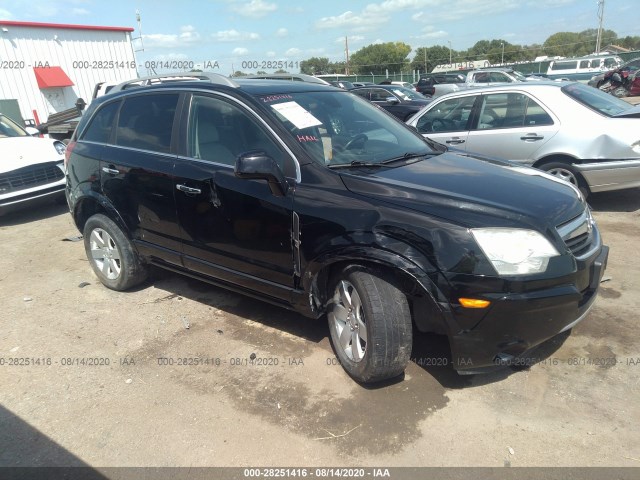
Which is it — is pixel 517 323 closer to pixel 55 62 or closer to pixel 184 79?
pixel 184 79

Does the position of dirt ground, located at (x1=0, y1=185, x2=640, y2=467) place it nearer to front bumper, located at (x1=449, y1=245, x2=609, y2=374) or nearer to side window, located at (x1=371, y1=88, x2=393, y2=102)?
front bumper, located at (x1=449, y1=245, x2=609, y2=374)

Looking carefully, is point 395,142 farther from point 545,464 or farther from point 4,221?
point 4,221

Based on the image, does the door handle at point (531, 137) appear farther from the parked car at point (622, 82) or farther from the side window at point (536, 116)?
the parked car at point (622, 82)

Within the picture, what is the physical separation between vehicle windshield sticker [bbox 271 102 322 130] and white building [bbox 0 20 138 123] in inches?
673

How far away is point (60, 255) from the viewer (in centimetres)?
579

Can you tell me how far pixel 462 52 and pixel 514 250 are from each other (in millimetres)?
104673

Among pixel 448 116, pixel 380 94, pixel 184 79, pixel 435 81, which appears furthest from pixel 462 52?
pixel 184 79

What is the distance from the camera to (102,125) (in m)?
4.52

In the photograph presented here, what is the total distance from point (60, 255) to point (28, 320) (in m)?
1.73

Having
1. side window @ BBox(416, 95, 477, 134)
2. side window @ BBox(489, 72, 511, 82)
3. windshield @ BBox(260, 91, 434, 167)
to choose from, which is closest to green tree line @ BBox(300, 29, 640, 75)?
side window @ BBox(489, 72, 511, 82)

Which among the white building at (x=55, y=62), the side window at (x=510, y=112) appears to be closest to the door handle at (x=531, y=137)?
the side window at (x=510, y=112)

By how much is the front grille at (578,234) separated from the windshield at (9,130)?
8.24 m

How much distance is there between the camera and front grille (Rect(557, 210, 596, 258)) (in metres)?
2.78

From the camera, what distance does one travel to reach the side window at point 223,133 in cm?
335
